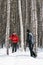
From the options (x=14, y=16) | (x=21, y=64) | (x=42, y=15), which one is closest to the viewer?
(x=21, y=64)

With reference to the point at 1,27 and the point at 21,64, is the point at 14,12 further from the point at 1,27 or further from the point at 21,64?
the point at 21,64

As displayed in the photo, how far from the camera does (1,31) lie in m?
36.1

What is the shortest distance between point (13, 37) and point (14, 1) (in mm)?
14218

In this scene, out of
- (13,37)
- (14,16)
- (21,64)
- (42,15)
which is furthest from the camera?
(14,16)

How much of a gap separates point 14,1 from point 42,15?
5.23m

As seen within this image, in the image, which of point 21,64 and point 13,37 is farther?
point 13,37

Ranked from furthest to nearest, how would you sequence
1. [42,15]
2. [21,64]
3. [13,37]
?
1. [42,15]
2. [13,37]
3. [21,64]

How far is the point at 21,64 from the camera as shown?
15180mm

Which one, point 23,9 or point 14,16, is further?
point 14,16

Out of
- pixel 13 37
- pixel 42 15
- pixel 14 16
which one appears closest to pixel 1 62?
pixel 13 37

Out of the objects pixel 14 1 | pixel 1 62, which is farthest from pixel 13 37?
pixel 14 1

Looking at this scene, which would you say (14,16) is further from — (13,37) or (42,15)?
(13,37)

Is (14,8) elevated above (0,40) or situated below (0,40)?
above

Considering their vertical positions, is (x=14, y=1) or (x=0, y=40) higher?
(x=14, y=1)
